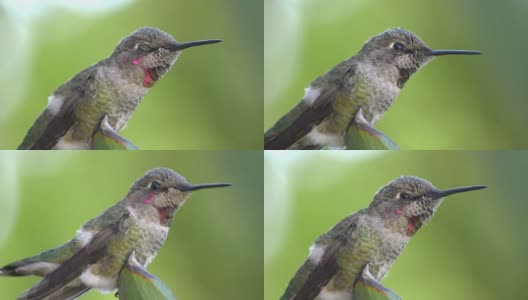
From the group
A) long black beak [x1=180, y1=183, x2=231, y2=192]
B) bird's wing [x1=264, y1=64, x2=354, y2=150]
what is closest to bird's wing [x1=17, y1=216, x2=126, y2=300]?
long black beak [x1=180, y1=183, x2=231, y2=192]

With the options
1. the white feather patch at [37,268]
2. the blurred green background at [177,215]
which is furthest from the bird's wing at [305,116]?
the white feather patch at [37,268]

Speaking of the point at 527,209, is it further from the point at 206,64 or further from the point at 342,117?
the point at 206,64

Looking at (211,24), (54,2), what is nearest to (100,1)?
(54,2)

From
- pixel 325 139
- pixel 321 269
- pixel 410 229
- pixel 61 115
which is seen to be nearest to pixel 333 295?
pixel 321 269

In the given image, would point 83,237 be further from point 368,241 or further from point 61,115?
point 368,241

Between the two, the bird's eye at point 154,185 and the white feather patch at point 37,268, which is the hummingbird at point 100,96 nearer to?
the bird's eye at point 154,185

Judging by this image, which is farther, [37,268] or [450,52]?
[450,52]
